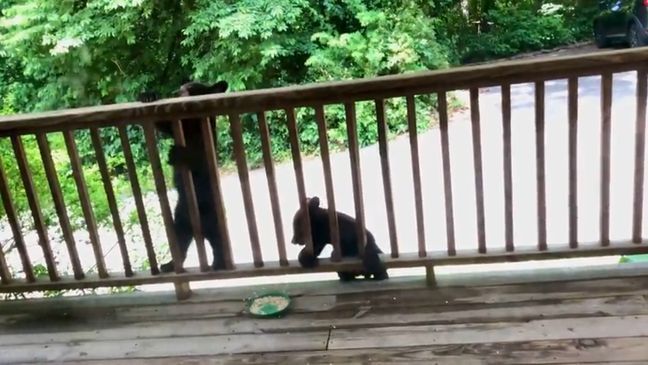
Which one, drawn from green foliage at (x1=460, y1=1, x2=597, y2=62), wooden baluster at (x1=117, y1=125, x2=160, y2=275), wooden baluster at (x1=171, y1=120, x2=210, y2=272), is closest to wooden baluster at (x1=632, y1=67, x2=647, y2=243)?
green foliage at (x1=460, y1=1, x2=597, y2=62)

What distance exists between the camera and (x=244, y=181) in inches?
84.3

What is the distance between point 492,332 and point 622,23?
4.63 ft

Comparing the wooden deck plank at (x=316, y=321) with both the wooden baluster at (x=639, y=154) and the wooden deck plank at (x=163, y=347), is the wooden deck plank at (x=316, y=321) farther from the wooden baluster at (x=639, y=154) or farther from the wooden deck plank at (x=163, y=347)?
the wooden baluster at (x=639, y=154)

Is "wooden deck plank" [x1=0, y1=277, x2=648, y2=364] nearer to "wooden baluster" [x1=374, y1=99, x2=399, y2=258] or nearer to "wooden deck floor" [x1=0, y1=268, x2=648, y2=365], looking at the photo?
"wooden deck floor" [x1=0, y1=268, x2=648, y2=365]

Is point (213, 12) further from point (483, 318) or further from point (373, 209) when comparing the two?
point (483, 318)

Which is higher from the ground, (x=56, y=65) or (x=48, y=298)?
(x=56, y=65)

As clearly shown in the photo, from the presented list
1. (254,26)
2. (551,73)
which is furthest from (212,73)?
(551,73)

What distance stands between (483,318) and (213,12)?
2.75m

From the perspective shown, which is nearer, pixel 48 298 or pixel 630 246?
pixel 630 246

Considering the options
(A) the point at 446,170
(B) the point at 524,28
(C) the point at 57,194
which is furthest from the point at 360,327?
(B) the point at 524,28

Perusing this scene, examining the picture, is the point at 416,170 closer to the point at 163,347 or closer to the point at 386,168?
the point at 386,168

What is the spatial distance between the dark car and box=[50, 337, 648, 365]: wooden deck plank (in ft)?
3.85

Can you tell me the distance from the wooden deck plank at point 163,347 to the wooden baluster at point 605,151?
1.03 metres

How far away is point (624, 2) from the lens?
8.19 feet
